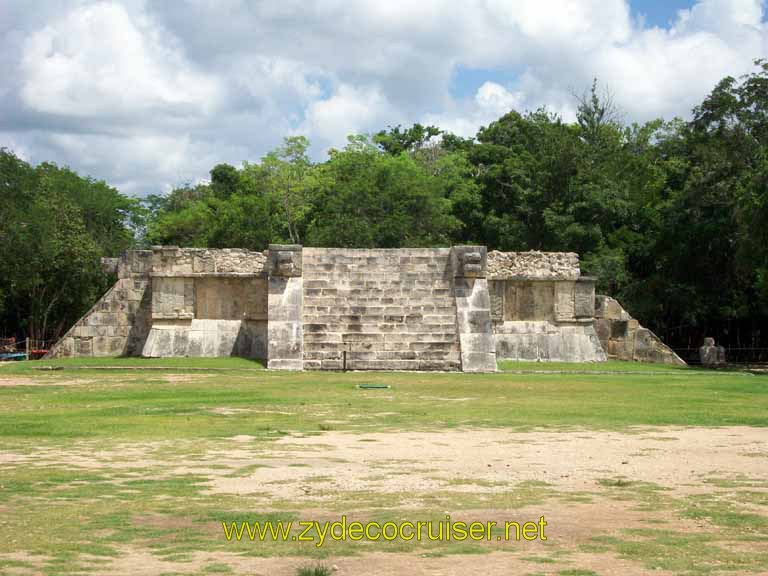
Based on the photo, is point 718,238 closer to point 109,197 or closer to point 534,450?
point 534,450

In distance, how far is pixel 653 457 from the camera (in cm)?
909

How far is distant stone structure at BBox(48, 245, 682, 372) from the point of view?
22609mm

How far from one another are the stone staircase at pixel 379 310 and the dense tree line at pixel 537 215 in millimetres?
7285

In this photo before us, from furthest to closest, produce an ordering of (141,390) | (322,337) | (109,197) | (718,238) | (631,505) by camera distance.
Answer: (109,197) → (718,238) → (322,337) → (141,390) → (631,505)

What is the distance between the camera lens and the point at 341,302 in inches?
909

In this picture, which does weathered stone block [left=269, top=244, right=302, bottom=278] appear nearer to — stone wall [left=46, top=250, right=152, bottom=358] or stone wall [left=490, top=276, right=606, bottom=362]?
stone wall [left=46, top=250, right=152, bottom=358]

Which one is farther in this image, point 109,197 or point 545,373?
point 109,197

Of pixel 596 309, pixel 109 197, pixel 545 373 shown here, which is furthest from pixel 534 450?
pixel 109 197

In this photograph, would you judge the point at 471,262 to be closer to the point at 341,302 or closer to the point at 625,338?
the point at 341,302

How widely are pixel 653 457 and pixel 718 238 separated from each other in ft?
69.9

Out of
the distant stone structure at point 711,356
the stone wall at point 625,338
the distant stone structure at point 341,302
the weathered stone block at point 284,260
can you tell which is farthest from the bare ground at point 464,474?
the distant stone structure at point 711,356

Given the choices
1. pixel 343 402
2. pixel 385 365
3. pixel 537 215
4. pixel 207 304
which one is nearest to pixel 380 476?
pixel 343 402

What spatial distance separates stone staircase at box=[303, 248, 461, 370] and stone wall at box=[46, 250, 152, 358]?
395cm

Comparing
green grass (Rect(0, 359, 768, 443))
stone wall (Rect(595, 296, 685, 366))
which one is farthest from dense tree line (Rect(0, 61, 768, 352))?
green grass (Rect(0, 359, 768, 443))
